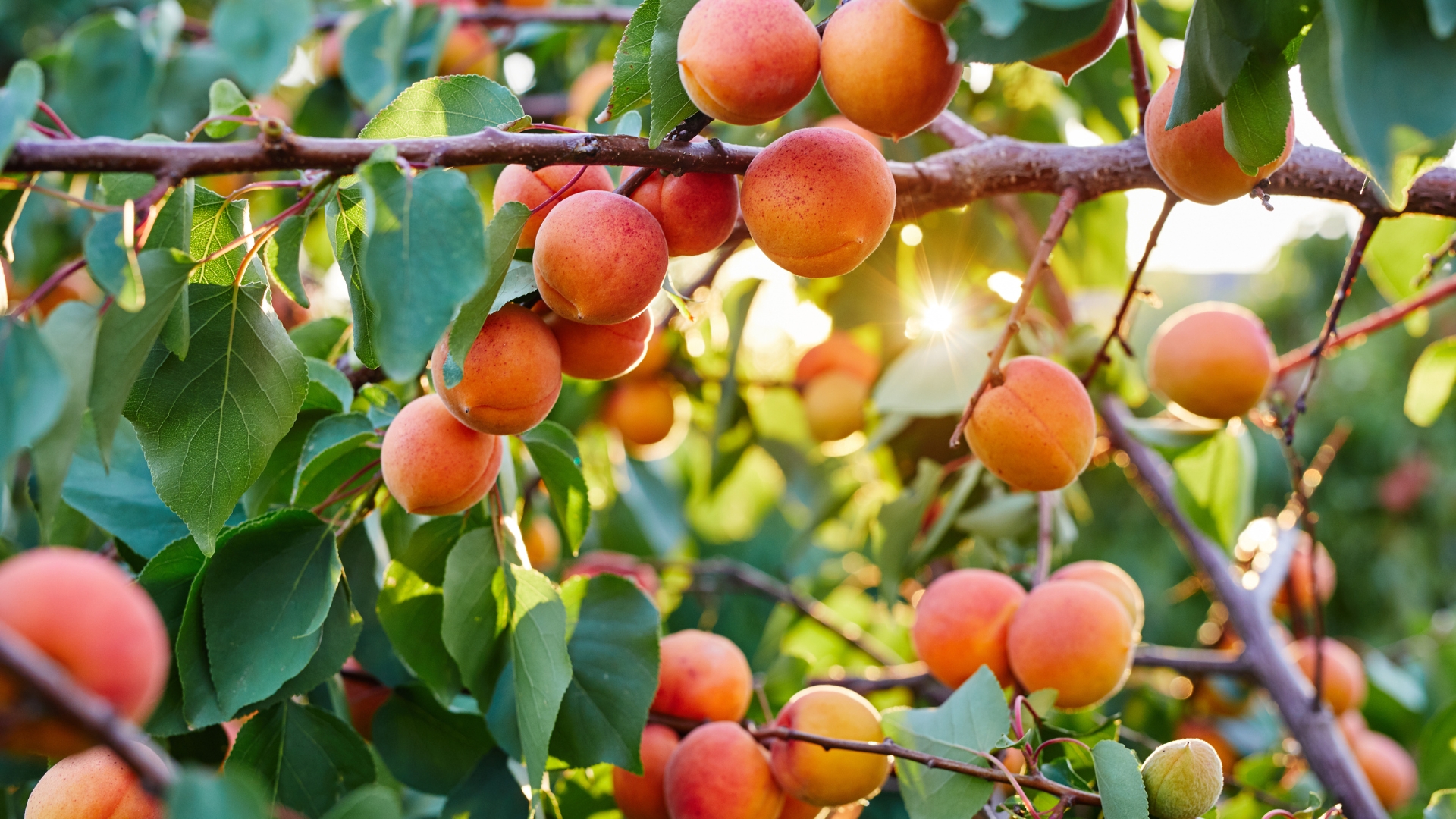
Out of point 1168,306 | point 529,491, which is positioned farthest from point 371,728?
point 1168,306

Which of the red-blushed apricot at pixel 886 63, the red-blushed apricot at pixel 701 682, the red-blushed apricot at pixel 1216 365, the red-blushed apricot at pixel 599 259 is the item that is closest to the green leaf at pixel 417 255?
the red-blushed apricot at pixel 599 259

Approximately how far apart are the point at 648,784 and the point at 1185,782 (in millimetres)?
405

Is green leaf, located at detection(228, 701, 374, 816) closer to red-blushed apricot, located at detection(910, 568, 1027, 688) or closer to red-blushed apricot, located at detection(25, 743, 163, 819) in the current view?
red-blushed apricot, located at detection(25, 743, 163, 819)

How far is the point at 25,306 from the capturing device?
0.43 m

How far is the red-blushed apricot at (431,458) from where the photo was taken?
62 cm

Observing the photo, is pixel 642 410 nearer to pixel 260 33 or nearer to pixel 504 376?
pixel 260 33

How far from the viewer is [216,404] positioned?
58 cm

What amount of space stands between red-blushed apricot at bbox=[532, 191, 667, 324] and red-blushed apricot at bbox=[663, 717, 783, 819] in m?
0.35

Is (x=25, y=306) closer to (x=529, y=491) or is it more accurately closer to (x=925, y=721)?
(x=925, y=721)

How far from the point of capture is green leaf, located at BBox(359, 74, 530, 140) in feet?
1.99

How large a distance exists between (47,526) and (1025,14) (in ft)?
1.68

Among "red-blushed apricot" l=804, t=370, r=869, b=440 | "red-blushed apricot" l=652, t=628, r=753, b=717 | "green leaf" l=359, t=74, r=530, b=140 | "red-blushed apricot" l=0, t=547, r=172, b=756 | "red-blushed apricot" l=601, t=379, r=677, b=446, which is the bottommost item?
"red-blushed apricot" l=601, t=379, r=677, b=446

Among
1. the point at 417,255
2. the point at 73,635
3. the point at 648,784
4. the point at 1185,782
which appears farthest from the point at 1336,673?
the point at 73,635

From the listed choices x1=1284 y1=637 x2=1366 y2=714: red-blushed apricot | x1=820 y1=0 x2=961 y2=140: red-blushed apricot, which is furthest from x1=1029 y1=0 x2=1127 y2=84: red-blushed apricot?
x1=1284 y1=637 x2=1366 y2=714: red-blushed apricot
